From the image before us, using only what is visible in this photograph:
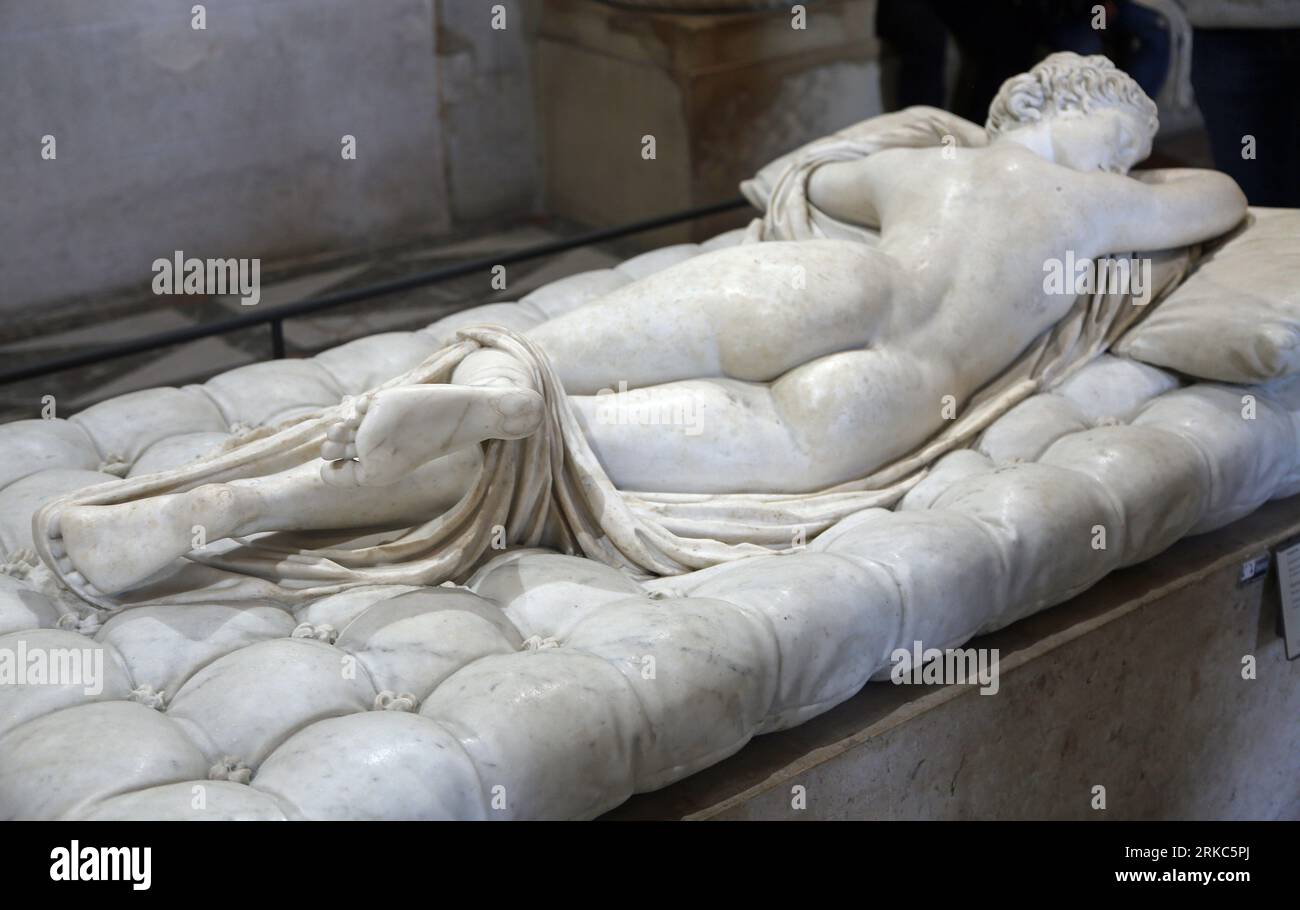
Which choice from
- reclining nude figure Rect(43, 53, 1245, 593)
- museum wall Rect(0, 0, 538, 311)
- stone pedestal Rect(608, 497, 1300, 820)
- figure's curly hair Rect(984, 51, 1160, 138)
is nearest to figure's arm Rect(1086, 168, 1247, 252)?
reclining nude figure Rect(43, 53, 1245, 593)

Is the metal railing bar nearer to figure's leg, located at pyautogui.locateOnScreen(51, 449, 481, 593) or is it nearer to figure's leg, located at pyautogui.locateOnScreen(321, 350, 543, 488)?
figure's leg, located at pyautogui.locateOnScreen(51, 449, 481, 593)

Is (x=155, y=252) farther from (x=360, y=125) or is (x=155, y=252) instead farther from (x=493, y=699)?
(x=493, y=699)

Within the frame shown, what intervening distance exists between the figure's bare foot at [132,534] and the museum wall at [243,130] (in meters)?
2.86

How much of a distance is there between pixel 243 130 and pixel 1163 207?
3309 mm

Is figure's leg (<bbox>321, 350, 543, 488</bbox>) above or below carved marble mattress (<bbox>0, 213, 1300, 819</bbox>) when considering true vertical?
above

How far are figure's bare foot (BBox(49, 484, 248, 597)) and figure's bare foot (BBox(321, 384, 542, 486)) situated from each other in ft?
0.75

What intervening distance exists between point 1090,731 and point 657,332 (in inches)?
45.9

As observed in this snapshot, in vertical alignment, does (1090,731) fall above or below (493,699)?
below

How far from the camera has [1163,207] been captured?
3693 mm

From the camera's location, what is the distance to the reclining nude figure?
2.78 metres

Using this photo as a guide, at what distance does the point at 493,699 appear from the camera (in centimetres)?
249

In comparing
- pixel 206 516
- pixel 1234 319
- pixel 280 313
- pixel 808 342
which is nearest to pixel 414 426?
pixel 206 516

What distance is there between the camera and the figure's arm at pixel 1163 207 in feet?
11.8
